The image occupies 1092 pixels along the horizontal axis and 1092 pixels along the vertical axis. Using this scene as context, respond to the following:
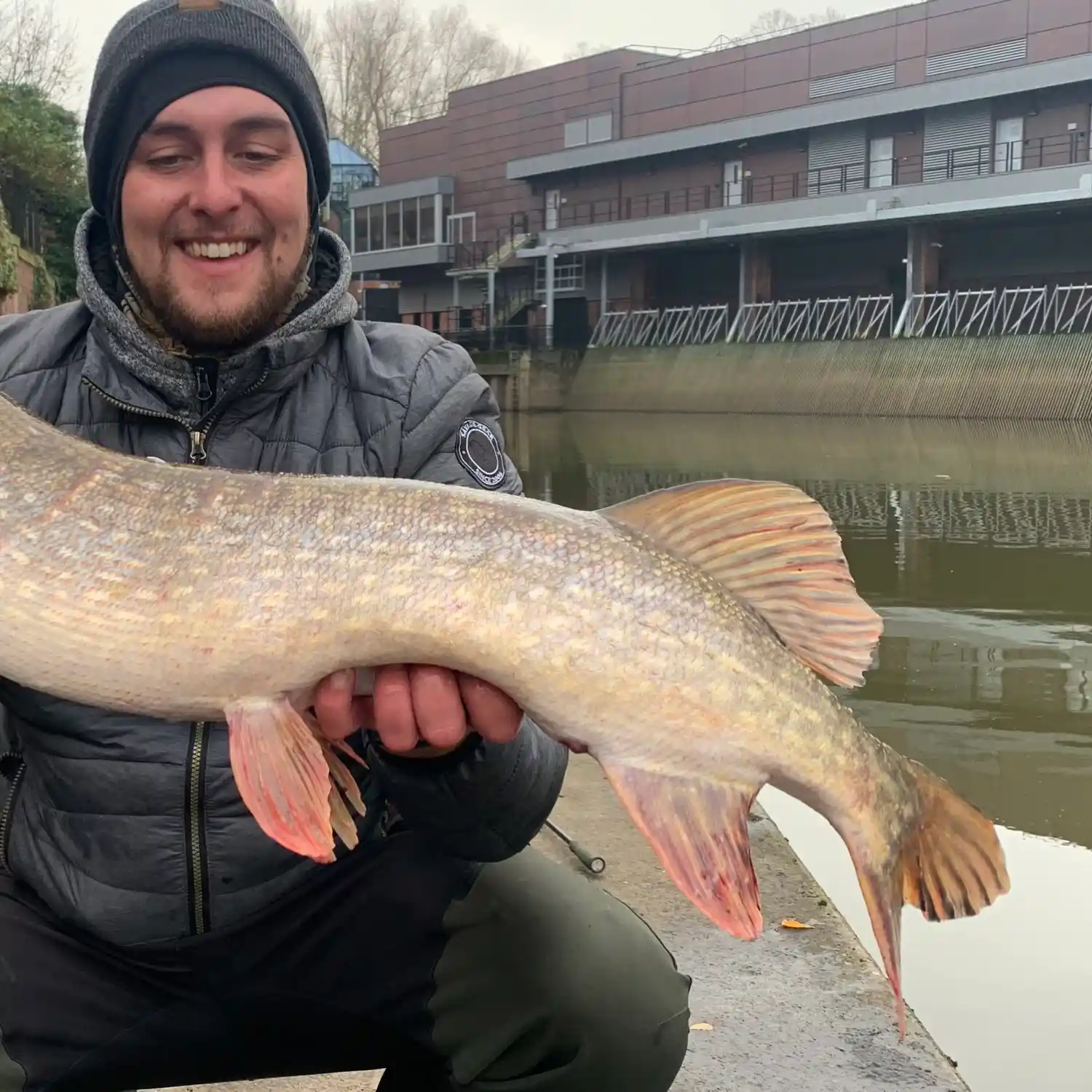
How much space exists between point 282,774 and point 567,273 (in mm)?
38258

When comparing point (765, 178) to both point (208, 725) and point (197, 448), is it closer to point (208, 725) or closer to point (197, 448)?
point (197, 448)

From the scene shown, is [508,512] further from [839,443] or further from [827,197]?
[827,197]

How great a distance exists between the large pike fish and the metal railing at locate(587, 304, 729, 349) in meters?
31.7

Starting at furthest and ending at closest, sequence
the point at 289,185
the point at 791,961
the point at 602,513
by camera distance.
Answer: the point at 791,961 → the point at 289,185 → the point at 602,513

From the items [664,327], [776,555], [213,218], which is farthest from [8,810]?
[664,327]

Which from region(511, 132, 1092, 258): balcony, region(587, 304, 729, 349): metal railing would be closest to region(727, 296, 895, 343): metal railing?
region(587, 304, 729, 349): metal railing

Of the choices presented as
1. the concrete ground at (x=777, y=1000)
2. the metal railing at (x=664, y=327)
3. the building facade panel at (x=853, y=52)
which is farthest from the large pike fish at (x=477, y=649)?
the building facade panel at (x=853, y=52)

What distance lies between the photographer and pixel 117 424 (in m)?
2.46

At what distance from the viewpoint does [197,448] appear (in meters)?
2.44

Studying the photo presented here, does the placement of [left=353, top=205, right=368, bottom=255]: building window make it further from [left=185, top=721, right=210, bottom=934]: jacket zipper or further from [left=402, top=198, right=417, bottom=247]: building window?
[left=185, top=721, right=210, bottom=934]: jacket zipper

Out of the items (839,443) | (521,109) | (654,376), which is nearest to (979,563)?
(839,443)

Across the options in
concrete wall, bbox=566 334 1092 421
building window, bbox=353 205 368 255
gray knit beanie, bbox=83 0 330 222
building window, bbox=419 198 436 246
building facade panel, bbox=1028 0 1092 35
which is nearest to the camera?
gray knit beanie, bbox=83 0 330 222

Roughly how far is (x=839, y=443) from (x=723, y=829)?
60.2 feet

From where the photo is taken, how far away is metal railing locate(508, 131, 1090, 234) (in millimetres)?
30281
